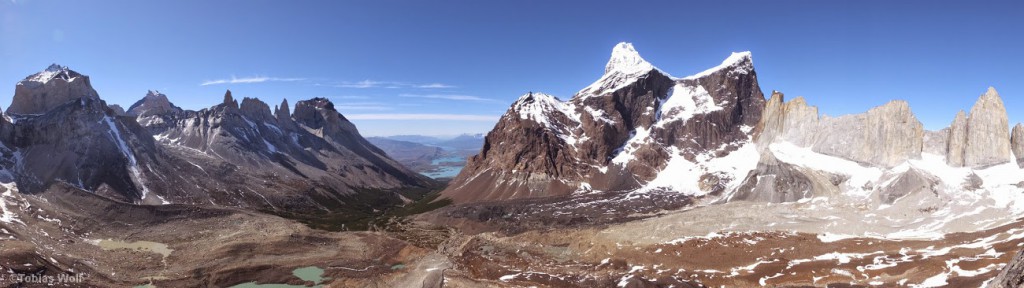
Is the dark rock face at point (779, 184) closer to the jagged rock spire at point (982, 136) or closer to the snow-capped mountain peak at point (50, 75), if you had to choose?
the jagged rock spire at point (982, 136)

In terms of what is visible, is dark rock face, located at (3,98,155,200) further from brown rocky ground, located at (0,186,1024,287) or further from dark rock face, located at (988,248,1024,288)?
dark rock face, located at (988,248,1024,288)

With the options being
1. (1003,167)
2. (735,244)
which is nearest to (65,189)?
(735,244)

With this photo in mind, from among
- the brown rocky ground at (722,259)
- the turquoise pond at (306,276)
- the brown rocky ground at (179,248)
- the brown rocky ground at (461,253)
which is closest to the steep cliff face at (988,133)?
the brown rocky ground at (461,253)

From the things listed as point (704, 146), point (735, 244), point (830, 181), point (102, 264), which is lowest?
point (102, 264)

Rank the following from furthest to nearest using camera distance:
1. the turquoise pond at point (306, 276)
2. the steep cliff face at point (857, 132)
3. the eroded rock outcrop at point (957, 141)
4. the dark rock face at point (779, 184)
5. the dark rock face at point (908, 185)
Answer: the dark rock face at point (779, 184) < the steep cliff face at point (857, 132) < the eroded rock outcrop at point (957, 141) < the dark rock face at point (908, 185) < the turquoise pond at point (306, 276)

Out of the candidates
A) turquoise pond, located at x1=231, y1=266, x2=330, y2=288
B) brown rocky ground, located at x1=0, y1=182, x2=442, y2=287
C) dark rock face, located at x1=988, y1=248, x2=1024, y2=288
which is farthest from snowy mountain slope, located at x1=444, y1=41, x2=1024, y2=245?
dark rock face, located at x1=988, y1=248, x2=1024, y2=288

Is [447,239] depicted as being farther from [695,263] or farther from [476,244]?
[695,263]

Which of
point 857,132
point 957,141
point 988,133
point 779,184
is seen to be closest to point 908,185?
point 957,141

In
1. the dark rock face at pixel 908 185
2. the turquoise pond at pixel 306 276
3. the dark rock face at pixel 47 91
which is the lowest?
the turquoise pond at pixel 306 276
